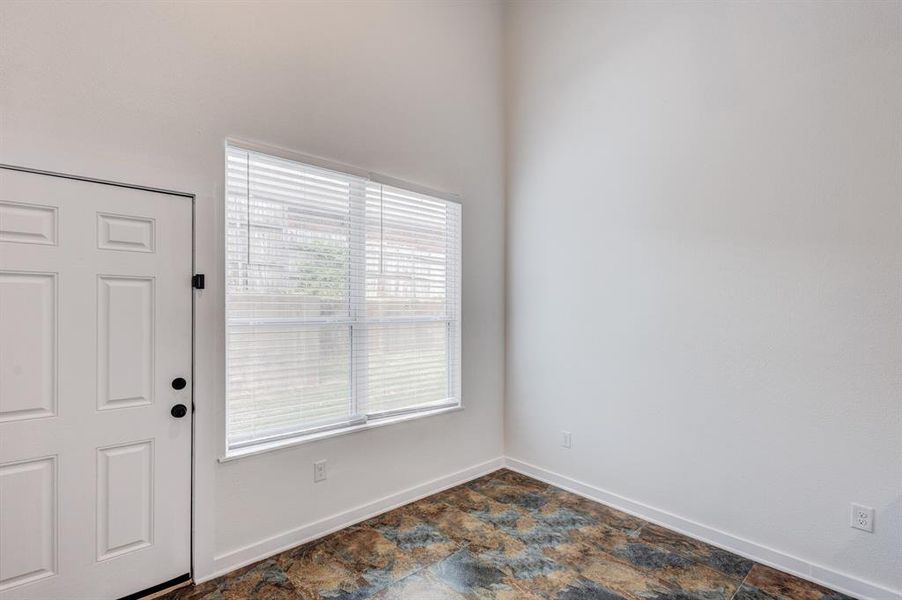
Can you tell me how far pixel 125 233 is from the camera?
6.93 ft

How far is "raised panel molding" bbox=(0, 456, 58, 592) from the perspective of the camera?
1853mm

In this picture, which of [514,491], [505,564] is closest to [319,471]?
[505,564]

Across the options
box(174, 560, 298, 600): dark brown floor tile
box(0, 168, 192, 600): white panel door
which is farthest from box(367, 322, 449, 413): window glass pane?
box(0, 168, 192, 600): white panel door

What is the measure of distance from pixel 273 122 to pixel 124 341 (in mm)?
1440

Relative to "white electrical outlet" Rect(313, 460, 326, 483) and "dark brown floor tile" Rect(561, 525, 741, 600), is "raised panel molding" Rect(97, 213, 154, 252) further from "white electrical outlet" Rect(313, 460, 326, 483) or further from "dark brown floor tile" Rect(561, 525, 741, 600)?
"dark brown floor tile" Rect(561, 525, 741, 600)

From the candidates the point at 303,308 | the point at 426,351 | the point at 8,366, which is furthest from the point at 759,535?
the point at 8,366

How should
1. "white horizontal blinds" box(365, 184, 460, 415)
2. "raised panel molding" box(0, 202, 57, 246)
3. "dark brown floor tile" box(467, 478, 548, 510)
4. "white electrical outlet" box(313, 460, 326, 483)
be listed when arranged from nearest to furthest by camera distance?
"raised panel molding" box(0, 202, 57, 246) < "white electrical outlet" box(313, 460, 326, 483) < "white horizontal blinds" box(365, 184, 460, 415) < "dark brown floor tile" box(467, 478, 548, 510)

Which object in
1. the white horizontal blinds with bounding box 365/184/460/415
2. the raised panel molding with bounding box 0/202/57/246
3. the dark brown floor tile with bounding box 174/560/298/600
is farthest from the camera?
the white horizontal blinds with bounding box 365/184/460/415

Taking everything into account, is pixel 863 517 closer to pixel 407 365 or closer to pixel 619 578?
pixel 619 578

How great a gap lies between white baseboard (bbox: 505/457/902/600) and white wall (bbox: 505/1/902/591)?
0.05 m

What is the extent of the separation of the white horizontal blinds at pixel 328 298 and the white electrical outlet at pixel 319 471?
216 millimetres

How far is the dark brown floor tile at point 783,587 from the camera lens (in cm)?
224

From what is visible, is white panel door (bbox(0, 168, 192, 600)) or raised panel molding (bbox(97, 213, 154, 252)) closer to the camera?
white panel door (bbox(0, 168, 192, 600))

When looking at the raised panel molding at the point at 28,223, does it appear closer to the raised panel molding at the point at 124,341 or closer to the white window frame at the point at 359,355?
the raised panel molding at the point at 124,341
